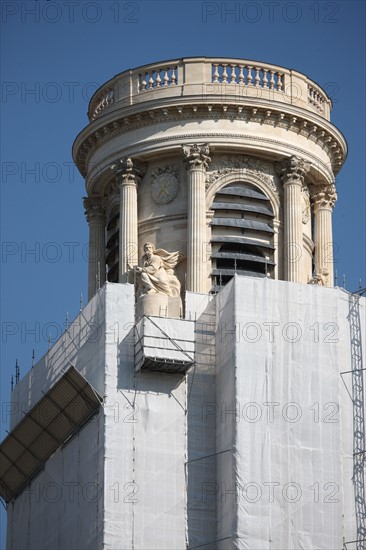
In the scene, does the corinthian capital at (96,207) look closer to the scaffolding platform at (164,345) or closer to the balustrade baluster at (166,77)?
the balustrade baluster at (166,77)

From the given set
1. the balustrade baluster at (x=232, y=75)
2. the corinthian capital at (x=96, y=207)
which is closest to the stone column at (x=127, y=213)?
the corinthian capital at (x=96, y=207)

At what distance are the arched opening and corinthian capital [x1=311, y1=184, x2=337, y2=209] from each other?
341 cm

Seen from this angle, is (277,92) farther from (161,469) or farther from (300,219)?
(161,469)

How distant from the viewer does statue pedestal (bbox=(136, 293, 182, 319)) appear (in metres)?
94.1

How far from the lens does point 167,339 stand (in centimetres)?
9206

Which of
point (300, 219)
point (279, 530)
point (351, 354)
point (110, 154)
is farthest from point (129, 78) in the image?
point (279, 530)

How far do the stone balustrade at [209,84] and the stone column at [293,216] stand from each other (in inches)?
104

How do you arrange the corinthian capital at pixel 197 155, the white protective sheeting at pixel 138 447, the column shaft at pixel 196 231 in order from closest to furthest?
the white protective sheeting at pixel 138 447 < the column shaft at pixel 196 231 < the corinthian capital at pixel 197 155

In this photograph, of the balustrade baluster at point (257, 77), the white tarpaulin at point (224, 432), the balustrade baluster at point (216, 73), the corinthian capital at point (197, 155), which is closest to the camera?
the white tarpaulin at point (224, 432)

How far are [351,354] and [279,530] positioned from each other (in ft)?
28.6

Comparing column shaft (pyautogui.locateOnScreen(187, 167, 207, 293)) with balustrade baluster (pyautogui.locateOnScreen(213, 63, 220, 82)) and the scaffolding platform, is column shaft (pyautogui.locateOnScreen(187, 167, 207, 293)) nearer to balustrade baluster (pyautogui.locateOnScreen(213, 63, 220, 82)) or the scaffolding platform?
the scaffolding platform

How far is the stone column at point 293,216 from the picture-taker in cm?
9681

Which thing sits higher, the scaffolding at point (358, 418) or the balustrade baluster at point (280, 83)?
the balustrade baluster at point (280, 83)

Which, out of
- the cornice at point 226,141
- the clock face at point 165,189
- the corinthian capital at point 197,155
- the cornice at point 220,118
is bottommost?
the clock face at point 165,189
